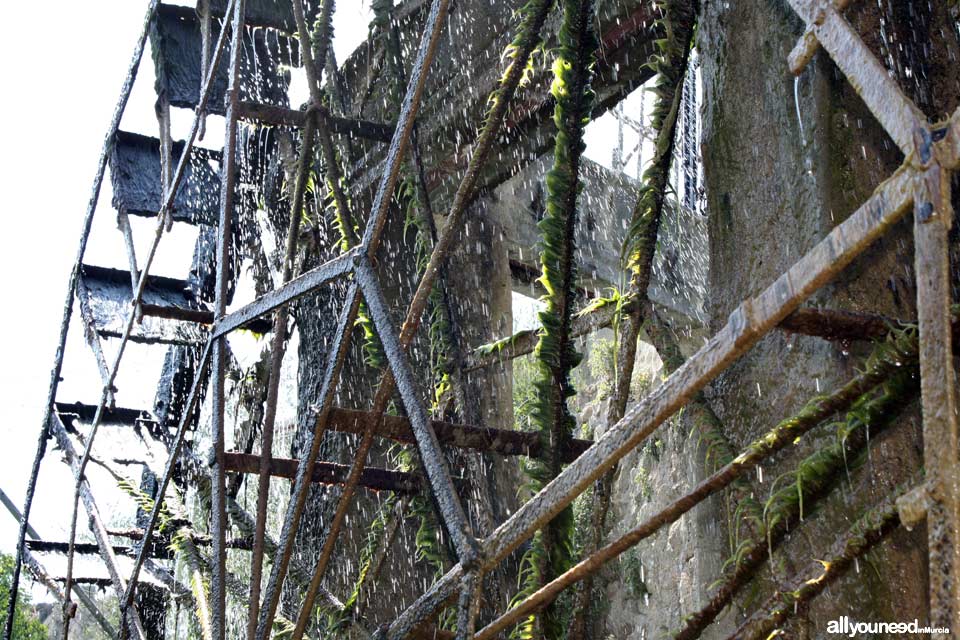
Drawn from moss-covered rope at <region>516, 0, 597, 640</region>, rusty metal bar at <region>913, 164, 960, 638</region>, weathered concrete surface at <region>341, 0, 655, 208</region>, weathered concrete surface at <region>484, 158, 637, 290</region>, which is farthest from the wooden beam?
weathered concrete surface at <region>484, 158, 637, 290</region>

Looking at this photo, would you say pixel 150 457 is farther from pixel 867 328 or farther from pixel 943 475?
pixel 943 475

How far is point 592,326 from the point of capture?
4.88 m

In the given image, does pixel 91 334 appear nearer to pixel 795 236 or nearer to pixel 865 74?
pixel 795 236

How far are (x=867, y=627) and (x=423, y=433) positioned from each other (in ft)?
4.15

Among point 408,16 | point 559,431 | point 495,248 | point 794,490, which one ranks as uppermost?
point 408,16

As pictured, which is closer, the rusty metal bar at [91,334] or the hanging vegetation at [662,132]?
the hanging vegetation at [662,132]

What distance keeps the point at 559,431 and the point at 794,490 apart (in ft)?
4.16

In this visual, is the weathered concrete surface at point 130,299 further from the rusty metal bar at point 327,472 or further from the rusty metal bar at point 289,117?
the rusty metal bar at point 327,472

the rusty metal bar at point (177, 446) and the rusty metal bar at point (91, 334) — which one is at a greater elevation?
the rusty metal bar at point (91, 334)

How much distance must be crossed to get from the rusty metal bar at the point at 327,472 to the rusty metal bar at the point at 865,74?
7.56 ft

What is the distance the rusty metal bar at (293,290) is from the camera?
3801mm

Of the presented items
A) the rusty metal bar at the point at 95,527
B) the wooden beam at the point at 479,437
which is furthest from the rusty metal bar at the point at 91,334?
the wooden beam at the point at 479,437

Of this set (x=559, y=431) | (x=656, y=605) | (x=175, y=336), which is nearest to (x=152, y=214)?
(x=175, y=336)

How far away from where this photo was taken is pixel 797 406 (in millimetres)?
3232
